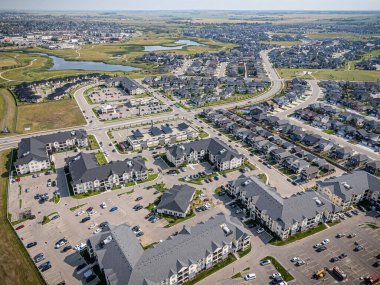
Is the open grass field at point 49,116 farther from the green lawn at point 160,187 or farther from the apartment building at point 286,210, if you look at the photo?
the apartment building at point 286,210

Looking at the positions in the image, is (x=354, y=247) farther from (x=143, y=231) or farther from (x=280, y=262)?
(x=143, y=231)

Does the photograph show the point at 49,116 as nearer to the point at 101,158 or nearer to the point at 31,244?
the point at 101,158

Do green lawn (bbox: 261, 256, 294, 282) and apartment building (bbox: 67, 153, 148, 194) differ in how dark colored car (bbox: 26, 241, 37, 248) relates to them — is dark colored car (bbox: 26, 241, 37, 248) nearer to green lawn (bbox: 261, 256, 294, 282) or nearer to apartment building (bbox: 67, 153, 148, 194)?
apartment building (bbox: 67, 153, 148, 194)

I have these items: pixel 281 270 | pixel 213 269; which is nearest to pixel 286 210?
pixel 281 270

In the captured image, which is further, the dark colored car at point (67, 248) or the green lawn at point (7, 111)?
the green lawn at point (7, 111)

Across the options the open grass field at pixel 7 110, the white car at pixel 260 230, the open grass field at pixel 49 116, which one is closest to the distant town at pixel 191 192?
the white car at pixel 260 230

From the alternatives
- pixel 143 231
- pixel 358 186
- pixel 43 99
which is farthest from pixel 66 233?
pixel 43 99

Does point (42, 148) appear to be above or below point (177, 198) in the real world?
above
